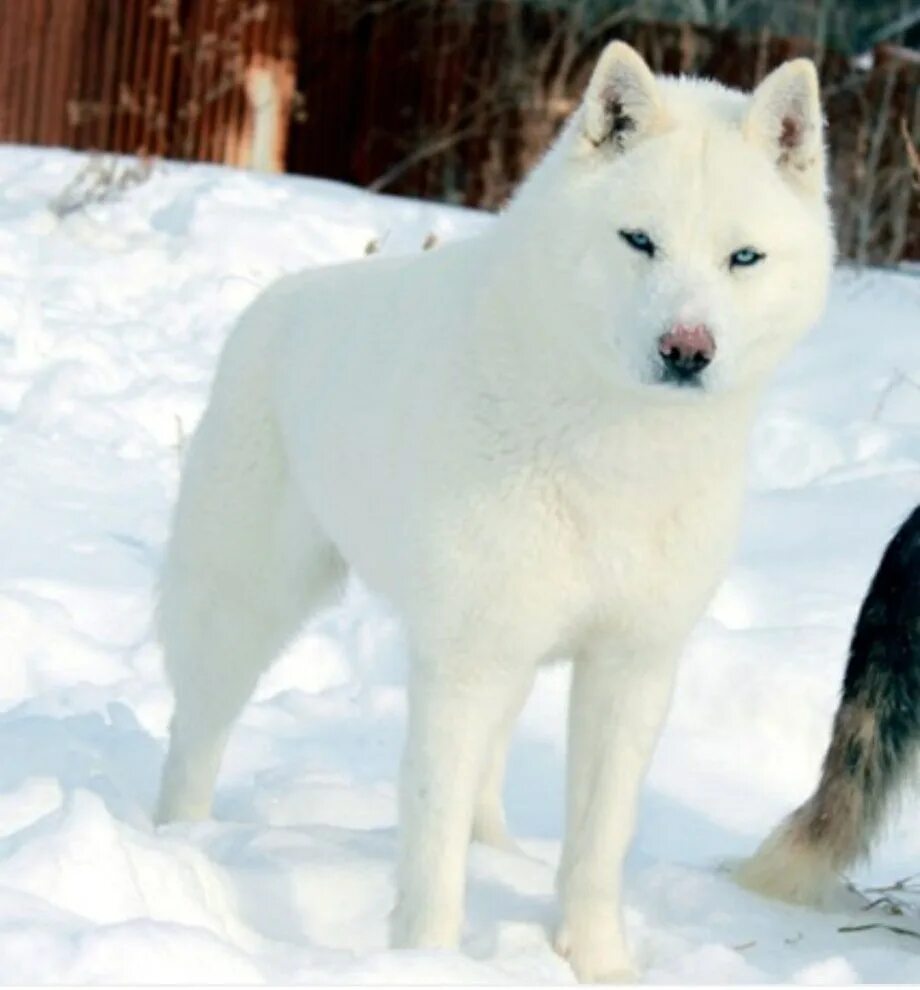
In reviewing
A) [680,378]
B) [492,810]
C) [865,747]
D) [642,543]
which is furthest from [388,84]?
[680,378]

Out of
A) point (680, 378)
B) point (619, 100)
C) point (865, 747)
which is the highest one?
point (619, 100)

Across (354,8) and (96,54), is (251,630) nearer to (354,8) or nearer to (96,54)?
(96,54)

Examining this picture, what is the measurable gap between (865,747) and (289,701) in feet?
5.87

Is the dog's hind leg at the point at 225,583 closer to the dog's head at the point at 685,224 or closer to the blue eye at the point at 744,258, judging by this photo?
the dog's head at the point at 685,224

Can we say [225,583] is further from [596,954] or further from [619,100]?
[619,100]

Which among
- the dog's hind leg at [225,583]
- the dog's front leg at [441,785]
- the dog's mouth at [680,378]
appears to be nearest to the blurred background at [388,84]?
the dog's hind leg at [225,583]

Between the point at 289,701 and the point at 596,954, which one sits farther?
the point at 289,701

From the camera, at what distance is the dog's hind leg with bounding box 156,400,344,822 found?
406 cm

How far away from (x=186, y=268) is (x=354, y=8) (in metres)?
6.24

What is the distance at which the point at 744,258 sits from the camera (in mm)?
3035

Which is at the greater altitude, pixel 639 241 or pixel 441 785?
pixel 639 241

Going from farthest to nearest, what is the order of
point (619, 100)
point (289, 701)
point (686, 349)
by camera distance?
point (289, 701), point (619, 100), point (686, 349)

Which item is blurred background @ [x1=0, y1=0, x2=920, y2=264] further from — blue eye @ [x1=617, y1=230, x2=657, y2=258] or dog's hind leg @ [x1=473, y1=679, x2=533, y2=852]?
blue eye @ [x1=617, y1=230, x2=657, y2=258]

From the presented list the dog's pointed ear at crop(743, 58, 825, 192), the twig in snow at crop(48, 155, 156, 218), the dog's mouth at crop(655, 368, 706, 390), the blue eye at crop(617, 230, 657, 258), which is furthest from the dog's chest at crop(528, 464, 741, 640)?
the twig in snow at crop(48, 155, 156, 218)
